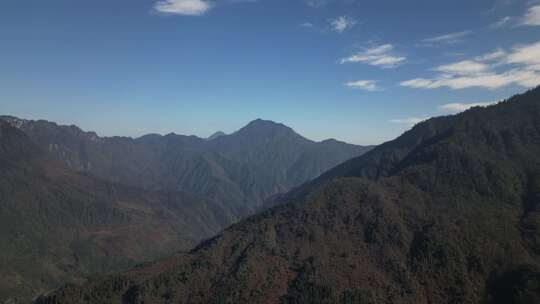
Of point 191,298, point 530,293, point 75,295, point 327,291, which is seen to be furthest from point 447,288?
point 75,295

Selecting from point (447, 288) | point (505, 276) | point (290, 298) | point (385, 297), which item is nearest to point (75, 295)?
point (290, 298)

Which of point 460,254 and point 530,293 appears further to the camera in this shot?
point 460,254

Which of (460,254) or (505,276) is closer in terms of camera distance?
(505,276)

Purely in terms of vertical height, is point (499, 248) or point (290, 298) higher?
point (499, 248)

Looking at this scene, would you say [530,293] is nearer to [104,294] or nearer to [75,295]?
[104,294]

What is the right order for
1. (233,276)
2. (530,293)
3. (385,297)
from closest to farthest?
(530,293)
(385,297)
(233,276)

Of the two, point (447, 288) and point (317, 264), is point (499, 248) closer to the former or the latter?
point (447, 288)

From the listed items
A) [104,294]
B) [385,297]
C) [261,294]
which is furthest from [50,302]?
[385,297]

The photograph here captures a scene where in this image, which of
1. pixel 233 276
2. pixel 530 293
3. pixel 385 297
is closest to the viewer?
pixel 530 293
